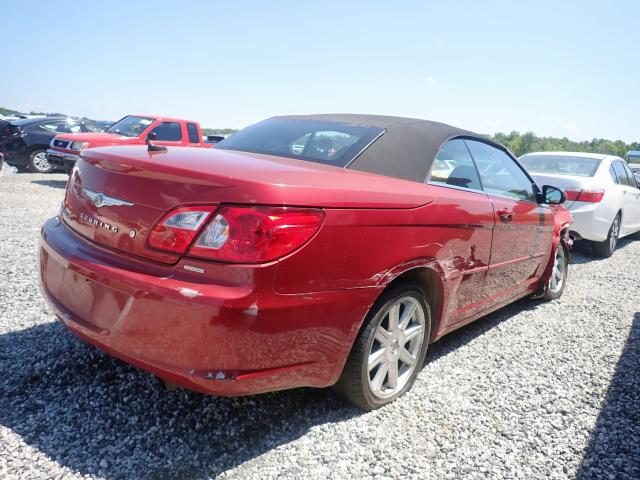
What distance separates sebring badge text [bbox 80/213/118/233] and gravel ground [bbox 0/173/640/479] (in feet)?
2.95

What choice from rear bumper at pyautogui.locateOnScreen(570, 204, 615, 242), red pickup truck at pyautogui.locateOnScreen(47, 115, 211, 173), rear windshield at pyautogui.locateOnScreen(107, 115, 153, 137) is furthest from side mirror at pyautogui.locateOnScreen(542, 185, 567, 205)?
rear windshield at pyautogui.locateOnScreen(107, 115, 153, 137)

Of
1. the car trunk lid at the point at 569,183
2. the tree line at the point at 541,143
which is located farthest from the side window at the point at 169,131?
the tree line at the point at 541,143

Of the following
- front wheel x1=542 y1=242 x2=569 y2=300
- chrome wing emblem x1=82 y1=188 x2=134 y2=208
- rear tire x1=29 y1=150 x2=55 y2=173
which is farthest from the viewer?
rear tire x1=29 y1=150 x2=55 y2=173

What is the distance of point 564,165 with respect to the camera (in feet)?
22.9

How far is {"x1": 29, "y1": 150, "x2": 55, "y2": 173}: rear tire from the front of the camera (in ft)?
40.6

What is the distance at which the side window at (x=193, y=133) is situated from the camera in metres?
11.0

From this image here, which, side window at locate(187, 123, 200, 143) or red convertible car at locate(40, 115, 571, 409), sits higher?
side window at locate(187, 123, 200, 143)

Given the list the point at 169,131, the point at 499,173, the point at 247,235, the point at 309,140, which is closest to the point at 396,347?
the point at 247,235

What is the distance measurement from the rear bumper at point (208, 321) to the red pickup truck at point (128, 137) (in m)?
7.95

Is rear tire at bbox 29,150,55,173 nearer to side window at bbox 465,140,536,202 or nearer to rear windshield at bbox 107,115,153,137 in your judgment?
rear windshield at bbox 107,115,153,137

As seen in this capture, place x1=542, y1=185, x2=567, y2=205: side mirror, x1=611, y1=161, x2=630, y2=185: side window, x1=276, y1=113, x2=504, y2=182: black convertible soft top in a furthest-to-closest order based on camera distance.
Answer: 1. x1=611, y1=161, x2=630, y2=185: side window
2. x1=542, y1=185, x2=567, y2=205: side mirror
3. x1=276, y1=113, x2=504, y2=182: black convertible soft top

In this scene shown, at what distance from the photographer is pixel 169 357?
1.78m

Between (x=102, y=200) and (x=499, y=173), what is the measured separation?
107 inches

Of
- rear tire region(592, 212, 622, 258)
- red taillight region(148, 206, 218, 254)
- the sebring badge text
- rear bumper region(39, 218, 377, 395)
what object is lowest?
rear tire region(592, 212, 622, 258)
